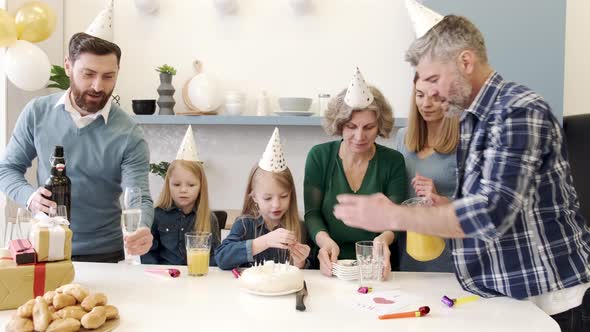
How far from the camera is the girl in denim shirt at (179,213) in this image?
96.7 inches

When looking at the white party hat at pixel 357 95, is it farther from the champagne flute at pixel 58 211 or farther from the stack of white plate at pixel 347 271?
the champagne flute at pixel 58 211

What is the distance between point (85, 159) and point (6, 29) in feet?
4.52

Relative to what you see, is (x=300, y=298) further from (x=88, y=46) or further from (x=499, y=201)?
(x=88, y=46)

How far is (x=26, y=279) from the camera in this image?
1.60m

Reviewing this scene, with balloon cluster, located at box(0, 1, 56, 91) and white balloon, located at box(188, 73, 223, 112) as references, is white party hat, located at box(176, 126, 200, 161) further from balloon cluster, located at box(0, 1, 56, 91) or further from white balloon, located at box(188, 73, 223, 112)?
white balloon, located at box(188, 73, 223, 112)

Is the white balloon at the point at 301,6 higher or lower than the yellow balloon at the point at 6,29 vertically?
higher

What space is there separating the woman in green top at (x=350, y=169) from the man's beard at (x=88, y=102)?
83 cm

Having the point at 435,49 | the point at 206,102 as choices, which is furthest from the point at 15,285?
the point at 206,102

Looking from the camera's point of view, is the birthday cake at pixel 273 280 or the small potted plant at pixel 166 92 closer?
the birthday cake at pixel 273 280

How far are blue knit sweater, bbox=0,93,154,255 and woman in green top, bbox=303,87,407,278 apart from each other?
658mm

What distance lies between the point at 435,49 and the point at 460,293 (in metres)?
0.74

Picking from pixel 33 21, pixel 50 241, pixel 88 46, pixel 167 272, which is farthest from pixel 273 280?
pixel 33 21

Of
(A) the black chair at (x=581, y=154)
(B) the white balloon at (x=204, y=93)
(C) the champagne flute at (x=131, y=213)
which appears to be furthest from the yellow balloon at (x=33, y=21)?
(A) the black chair at (x=581, y=154)

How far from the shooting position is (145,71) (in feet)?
14.2
